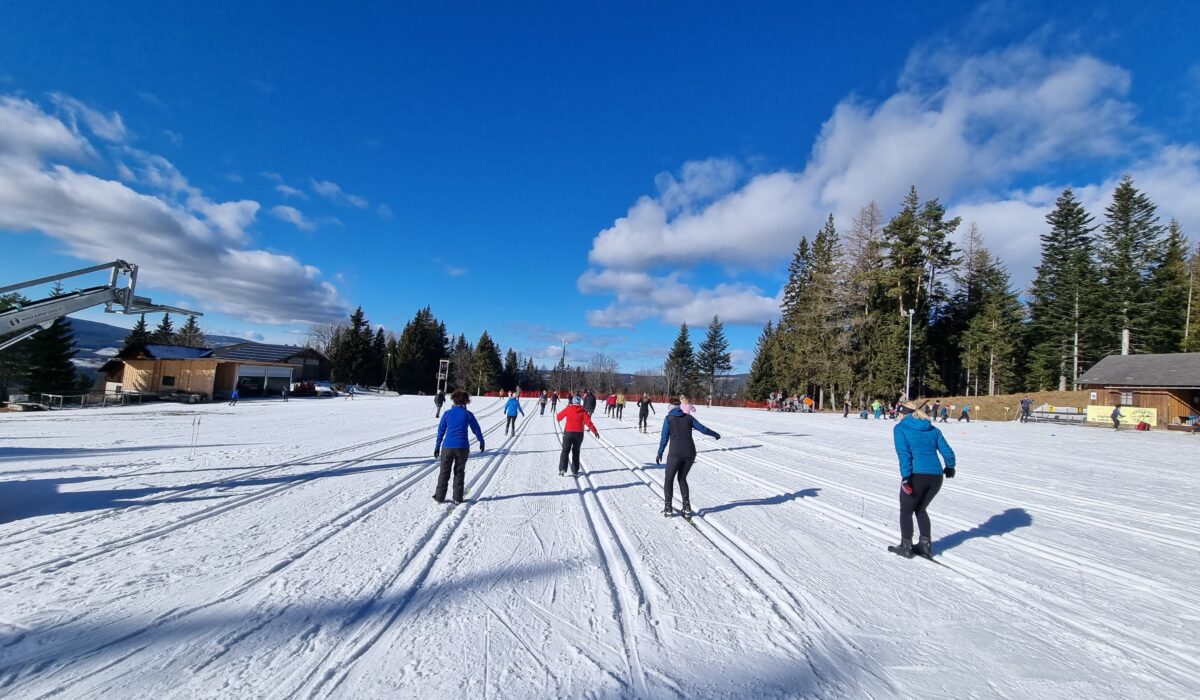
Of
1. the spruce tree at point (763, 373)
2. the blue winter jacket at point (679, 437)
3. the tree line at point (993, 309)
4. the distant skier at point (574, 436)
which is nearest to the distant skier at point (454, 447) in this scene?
the distant skier at point (574, 436)

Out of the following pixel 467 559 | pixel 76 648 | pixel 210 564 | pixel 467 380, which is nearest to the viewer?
pixel 76 648

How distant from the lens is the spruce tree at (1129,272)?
38.6 meters

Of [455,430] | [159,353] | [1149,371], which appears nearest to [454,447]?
[455,430]

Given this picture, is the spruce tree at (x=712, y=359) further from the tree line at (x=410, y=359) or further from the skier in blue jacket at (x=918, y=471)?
the skier in blue jacket at (x=918, y=471)

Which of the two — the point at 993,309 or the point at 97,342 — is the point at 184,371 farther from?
the point at 97,342

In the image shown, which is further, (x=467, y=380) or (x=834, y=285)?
(x=467, y=380)

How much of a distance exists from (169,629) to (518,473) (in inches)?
255

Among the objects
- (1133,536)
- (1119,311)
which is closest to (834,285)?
(1119,311)

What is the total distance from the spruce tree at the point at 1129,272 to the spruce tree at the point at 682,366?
46.4 metres

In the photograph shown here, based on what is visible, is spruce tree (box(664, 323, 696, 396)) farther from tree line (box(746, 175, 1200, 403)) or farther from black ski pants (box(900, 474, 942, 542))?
black ski pants (box(900, 474, 942, 542))

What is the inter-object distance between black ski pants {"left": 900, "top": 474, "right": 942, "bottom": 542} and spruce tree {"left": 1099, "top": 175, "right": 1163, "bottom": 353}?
5068 centimetres

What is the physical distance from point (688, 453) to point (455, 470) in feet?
10.7

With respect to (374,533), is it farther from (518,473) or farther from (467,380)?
(467,380)

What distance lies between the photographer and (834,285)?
142ft
